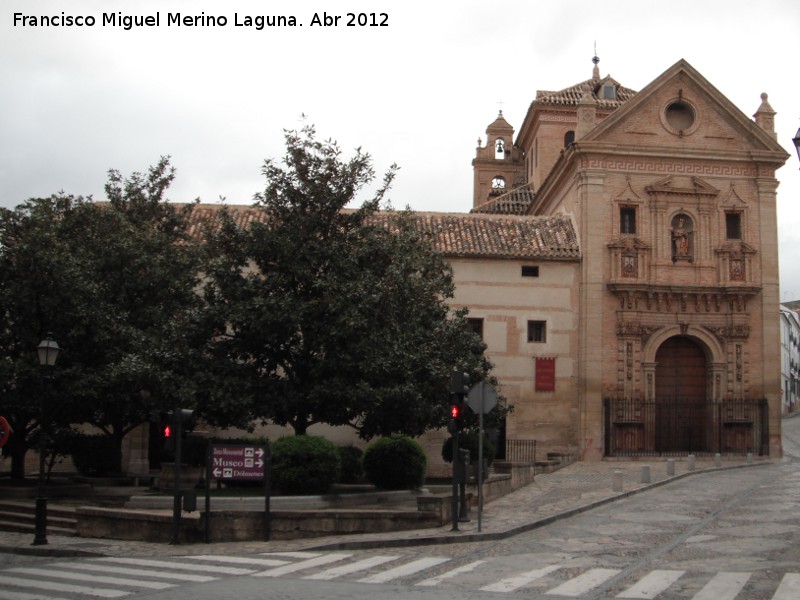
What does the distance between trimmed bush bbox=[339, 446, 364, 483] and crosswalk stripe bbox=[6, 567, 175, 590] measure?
10.6 m

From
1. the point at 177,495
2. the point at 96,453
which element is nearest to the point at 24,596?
the point at 177,495

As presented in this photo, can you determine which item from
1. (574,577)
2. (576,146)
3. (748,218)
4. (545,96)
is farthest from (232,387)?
(545,96)

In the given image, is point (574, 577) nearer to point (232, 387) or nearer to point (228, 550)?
point (228, 550)

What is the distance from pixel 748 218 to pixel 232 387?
2343cm

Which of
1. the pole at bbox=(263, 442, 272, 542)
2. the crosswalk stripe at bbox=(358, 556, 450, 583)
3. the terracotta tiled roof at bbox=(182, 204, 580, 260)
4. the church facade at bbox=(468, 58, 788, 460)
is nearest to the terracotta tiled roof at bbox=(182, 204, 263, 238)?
the terracotta tiled roof at bbox=(182, 204, 580, 260)

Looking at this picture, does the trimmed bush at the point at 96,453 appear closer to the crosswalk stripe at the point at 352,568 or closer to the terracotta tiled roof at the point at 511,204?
the crosswalk stripe at the point at 352,568

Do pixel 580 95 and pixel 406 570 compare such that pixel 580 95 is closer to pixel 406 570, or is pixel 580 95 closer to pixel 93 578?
pixel 406 570

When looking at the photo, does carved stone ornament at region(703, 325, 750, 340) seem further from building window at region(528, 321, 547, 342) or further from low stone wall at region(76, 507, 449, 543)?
low stone wall at region(76, 507, 449, 543)

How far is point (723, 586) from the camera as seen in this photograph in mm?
11945

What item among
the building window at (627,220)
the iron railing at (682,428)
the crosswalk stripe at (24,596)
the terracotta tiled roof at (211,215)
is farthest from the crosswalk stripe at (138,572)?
the building window at (627,220)

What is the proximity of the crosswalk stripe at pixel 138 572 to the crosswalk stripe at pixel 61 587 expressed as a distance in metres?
1.02

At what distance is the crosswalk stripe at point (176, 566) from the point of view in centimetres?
1378

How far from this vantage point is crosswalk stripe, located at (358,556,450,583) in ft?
42.9

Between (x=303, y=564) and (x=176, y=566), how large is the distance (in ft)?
6.14
